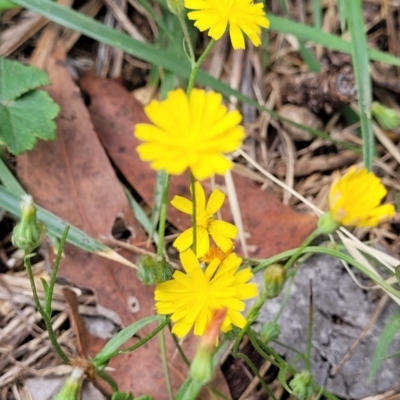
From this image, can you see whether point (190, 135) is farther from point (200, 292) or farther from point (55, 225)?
point (55, 225)

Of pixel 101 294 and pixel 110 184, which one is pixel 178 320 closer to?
pixel 101 294

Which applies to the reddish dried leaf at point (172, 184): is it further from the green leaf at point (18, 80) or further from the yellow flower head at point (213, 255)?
the yellow flower head at point (213, 255)

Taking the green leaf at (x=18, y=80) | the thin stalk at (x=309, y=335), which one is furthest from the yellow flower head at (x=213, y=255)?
the green leaf at (x=18, y=80)

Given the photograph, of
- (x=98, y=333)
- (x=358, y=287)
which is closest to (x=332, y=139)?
(x=358, y=287)

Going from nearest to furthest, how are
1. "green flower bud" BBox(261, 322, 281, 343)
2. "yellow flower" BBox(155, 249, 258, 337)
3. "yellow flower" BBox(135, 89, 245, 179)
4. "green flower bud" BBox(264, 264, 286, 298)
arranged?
"yellow flower" BBox(135, 89, 245, 179) → "green flower bud" BBox(264, 264, 286, 298) → "yellow flower" BBox(155, 249, 258, 337) → "green flower bud" BBox(261, 322, 281, 343)

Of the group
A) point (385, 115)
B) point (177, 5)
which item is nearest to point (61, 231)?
point (177, 5)

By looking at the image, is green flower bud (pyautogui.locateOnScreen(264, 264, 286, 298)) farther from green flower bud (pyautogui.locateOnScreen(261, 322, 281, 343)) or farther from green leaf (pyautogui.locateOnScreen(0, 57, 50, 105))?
green leaf (pyautogui.locateOnScreen(0, 57, 50, 105))

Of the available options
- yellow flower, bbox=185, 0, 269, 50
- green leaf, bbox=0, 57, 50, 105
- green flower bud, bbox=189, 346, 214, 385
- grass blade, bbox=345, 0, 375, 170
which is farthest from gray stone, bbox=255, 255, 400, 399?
green leaf, bbox=0, 57, 50, 105
